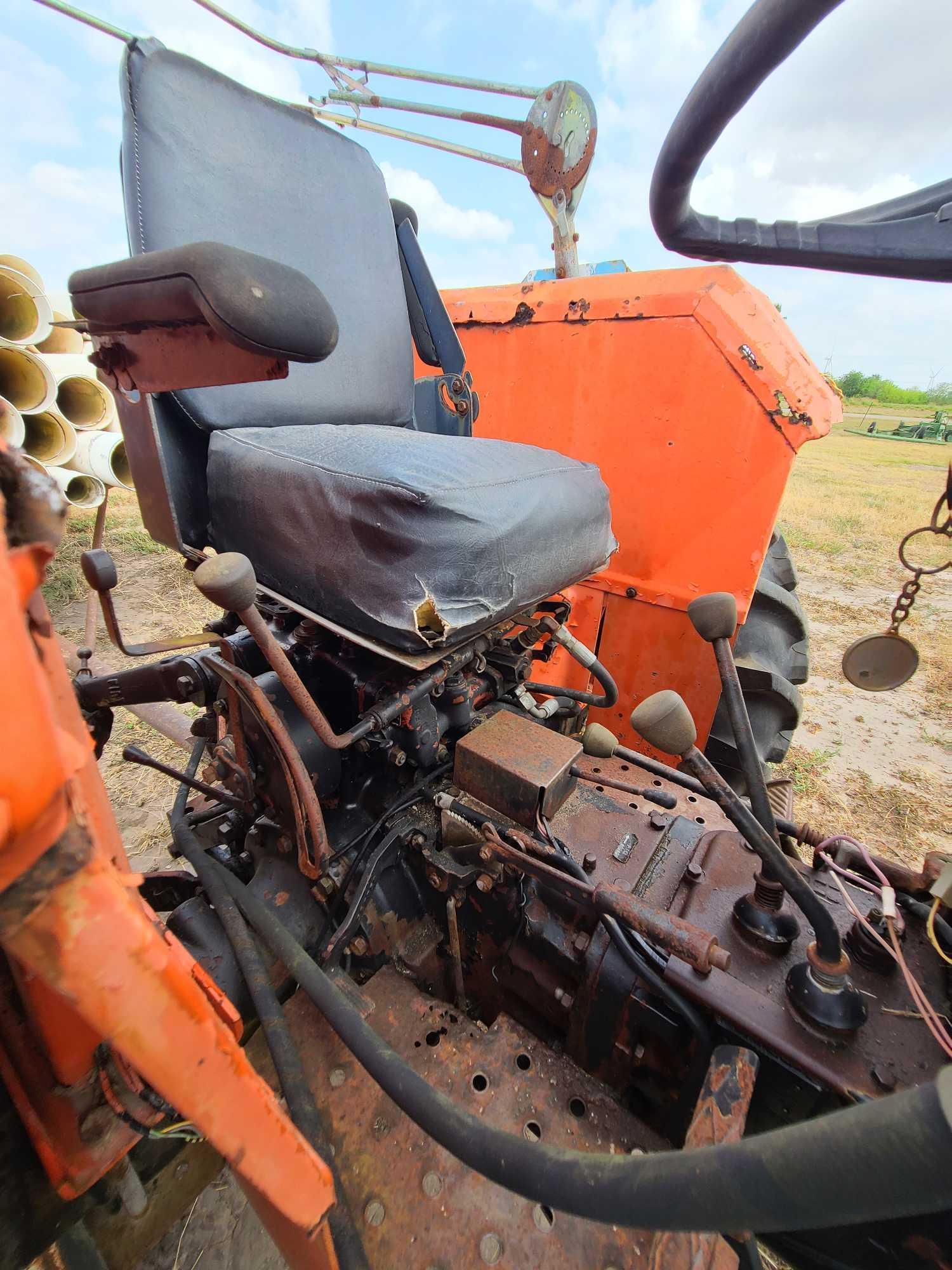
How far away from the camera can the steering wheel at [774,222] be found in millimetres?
483

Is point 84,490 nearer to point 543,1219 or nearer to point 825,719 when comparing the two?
point 543,1219

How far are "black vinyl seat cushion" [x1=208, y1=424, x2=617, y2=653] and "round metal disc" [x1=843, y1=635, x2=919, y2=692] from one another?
482 millimetres

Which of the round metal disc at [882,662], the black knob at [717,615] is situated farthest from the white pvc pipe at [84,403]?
the round metal disc at [882,662]

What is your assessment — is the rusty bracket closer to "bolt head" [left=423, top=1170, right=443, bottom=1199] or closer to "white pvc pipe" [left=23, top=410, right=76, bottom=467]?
"bolt head" [left=423, top=1170, right=443, bottom=1199]

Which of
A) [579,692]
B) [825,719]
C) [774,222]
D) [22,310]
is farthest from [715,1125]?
[22,310]

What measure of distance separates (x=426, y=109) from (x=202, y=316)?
319 cm

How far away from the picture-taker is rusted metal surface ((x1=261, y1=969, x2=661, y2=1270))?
66 centimetres

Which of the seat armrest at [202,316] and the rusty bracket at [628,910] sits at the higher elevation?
the seat armrest at [202,316]

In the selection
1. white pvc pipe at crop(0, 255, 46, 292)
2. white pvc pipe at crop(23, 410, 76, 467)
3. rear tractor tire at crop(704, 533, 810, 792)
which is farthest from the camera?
white pvc pipe at crop(23, 410, 76, 467)

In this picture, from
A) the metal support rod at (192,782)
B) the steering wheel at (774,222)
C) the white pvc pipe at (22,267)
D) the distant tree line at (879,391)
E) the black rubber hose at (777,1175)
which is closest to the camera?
the black rubber hose at (777,1175)

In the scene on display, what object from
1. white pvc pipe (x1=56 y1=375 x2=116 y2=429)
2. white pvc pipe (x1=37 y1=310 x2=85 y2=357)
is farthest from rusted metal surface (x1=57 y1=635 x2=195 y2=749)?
white pvc pipe (x1=37 y1=310 x2=85 y2=357)

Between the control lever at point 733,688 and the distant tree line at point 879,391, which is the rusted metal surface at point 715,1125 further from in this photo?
the distant tree line at point 879,391

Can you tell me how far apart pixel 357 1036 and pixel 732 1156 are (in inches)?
20.6

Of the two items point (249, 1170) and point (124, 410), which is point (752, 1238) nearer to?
point (249, 1170)
